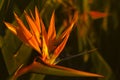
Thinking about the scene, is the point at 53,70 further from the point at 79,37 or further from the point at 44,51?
the point at 79,37

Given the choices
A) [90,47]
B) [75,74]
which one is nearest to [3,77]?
[75,74]

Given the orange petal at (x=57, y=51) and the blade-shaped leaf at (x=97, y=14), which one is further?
the blade-shaped leaf at (x=97, y=14)

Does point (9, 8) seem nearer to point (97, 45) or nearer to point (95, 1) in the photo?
point (97, 45)

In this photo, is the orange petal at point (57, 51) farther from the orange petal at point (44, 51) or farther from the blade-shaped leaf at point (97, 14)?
the blade-shaped leaf at point (97, 14)

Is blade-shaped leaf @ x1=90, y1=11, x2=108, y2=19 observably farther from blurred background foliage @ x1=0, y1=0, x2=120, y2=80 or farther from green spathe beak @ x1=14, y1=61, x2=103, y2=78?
green spathe beak @ x1=14, y1=61, x2=103, y2=78

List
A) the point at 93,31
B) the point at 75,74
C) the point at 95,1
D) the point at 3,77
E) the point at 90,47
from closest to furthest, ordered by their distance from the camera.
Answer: the point at 75,74 → the point at 3,77 → the point at 90,47 → the point at 93,31 → the point at 95,1

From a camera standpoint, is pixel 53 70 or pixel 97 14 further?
pixel 97 14

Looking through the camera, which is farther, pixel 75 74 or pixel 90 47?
pixel 90 47

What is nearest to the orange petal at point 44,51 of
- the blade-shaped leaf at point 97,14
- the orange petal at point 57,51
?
the orange petal at point 57,51

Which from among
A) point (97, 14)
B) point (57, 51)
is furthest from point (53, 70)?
point (97, 14)
